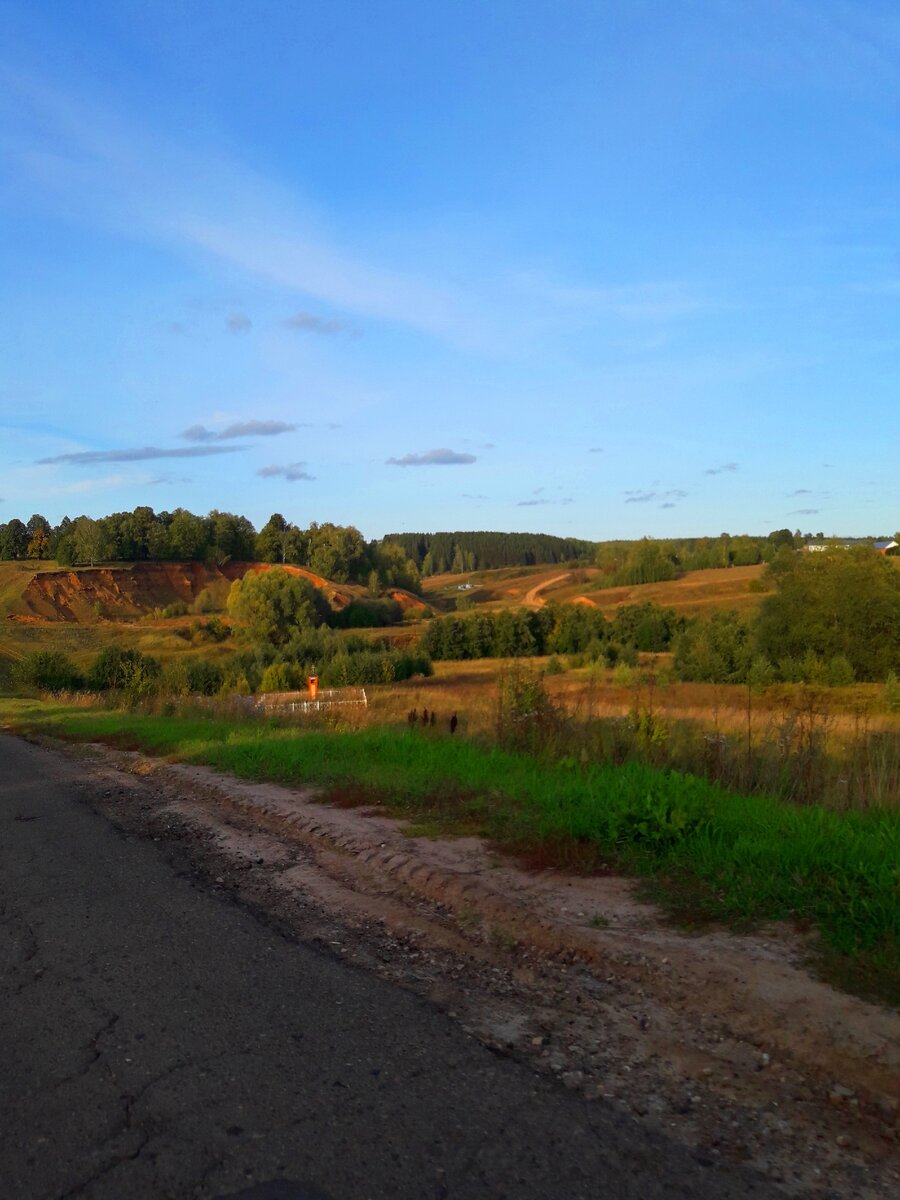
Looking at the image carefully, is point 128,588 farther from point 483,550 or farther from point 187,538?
point 483,550

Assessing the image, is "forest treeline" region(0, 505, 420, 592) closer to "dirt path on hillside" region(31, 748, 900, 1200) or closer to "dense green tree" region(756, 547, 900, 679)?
"dense green tree" region(756, 547, 900, 679)

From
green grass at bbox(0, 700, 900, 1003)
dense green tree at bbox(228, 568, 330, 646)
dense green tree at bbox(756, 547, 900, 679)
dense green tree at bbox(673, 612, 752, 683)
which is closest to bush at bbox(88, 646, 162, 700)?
dense green tree at bbox(228, 568, 330, 646)

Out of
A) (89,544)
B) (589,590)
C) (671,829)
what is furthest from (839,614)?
(89,544)

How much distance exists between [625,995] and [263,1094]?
1.94 m

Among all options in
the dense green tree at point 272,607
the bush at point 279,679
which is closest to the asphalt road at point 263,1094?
the bush at point 279,679

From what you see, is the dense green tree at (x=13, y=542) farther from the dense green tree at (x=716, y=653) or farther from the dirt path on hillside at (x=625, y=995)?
the dirt path on hillside at (x=625, y=995)

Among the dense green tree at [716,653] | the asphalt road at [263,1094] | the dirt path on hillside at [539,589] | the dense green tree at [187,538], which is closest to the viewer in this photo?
the asphalt road at [263,1094]

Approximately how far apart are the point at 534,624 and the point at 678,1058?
66.7 meters

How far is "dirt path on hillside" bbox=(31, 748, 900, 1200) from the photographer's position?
11.9ft

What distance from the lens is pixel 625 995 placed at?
4.89 metres

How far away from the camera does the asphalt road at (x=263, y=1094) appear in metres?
3.27

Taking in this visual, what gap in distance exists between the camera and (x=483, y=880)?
682 centimetres

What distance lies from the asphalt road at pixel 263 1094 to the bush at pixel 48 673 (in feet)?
145

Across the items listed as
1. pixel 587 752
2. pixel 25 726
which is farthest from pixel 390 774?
pixel 25 726
